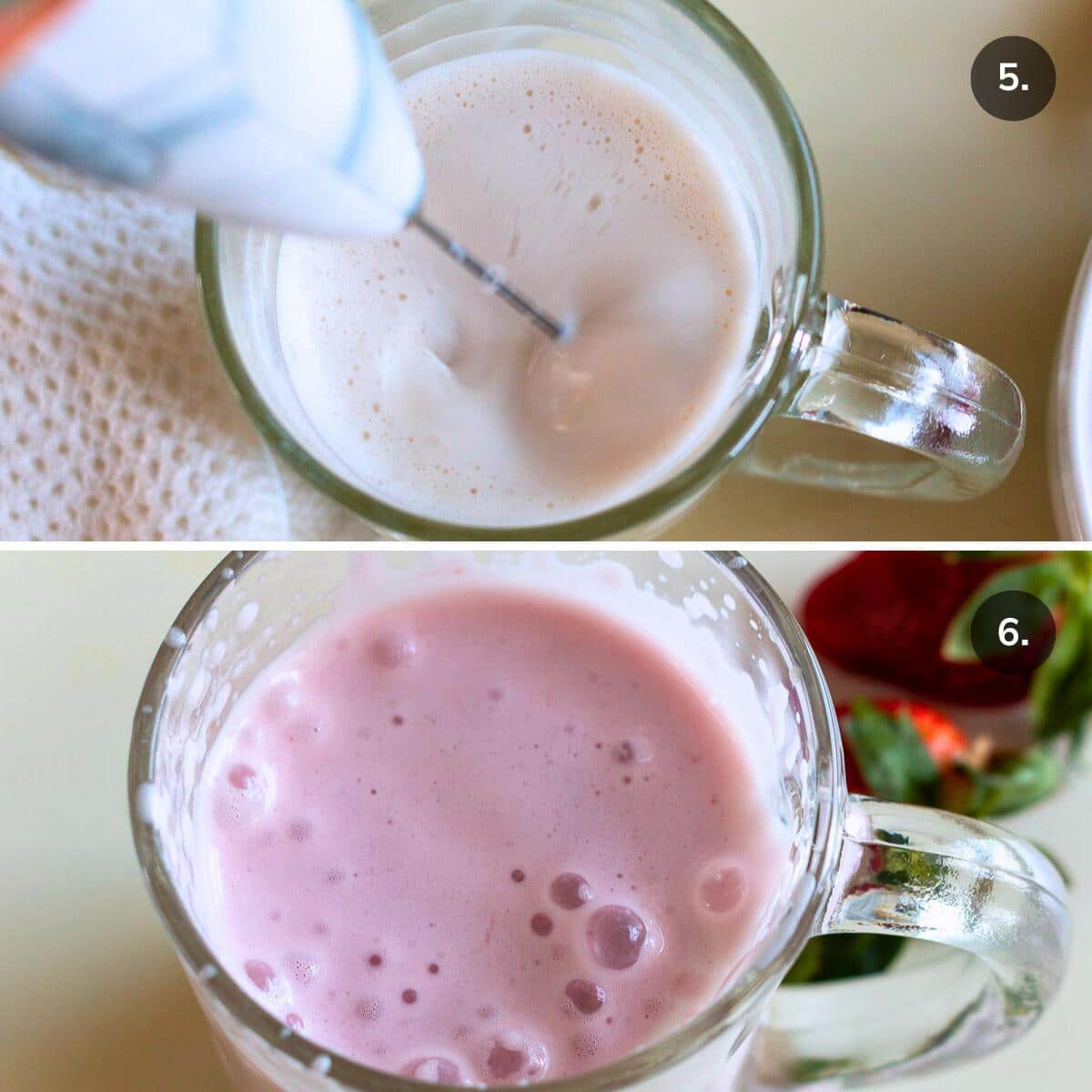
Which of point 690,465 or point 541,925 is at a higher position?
point 690,465

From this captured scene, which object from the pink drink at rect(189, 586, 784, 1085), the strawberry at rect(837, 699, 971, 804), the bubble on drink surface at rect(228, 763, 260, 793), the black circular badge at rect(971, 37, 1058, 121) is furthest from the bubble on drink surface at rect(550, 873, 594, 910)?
the black circular badge at rect(971, 37, 1058, 121)

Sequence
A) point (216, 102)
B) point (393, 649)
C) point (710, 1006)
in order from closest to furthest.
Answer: point (216, 102)
point (710, 1006)
point (393, 649)

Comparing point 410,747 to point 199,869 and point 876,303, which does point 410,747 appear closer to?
point 199,869

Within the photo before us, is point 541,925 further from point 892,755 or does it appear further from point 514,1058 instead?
point 892,755

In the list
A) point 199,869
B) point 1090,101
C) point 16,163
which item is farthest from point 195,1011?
point 1090,101

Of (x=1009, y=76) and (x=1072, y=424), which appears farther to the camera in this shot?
(x=1009, y=76)

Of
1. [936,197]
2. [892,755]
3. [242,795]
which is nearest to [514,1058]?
[242,795]
